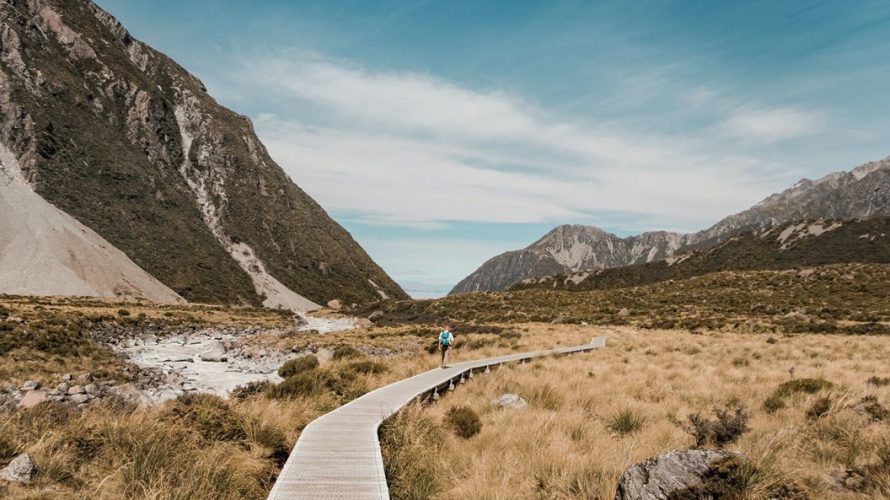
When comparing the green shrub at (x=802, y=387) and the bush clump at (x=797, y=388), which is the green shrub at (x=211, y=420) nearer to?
the bush clump at (x=797, y=388)

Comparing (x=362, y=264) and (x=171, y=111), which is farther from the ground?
(x=171, y=111)

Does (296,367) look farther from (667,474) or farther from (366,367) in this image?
(667,474)

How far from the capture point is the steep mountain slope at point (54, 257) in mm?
76375

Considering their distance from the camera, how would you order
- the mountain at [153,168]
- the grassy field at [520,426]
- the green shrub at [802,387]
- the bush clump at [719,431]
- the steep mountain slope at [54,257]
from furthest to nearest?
the mountain at [153,168]
the steep mountain slope at [54,257]
the green shrub at [802,387]
the bush clump at [719,431]
the grassy field at [520,426]

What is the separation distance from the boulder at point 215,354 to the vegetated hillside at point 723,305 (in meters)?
29.0

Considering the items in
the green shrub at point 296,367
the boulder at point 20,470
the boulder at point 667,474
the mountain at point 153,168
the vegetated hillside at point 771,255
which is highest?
the mountain at point 153,168

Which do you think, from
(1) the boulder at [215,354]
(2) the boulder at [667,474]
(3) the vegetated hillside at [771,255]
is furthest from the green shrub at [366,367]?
(3) the vegetated hillside at [771,255]

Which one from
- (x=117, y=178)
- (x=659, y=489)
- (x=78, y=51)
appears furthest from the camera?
(x=78, y=51)

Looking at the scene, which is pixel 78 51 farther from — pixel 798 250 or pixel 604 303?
pixel 798 250

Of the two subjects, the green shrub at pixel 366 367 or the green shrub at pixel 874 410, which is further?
the green shrub at pixel 366 367

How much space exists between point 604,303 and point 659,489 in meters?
64.5

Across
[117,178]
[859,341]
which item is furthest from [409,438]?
[117,178]

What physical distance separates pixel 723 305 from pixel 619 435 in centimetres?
5213

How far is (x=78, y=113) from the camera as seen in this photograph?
12925cm
